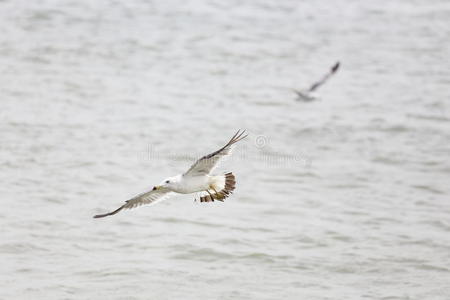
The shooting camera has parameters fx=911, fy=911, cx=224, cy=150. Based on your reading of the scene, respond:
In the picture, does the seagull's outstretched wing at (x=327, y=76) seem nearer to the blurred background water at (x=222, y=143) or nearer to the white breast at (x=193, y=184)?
the blurred background water at (x=222, y=143)

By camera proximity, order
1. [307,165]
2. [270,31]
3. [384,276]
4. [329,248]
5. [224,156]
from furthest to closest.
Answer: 1. [270,31]
2. [307,165]
3. [329,248]
4. [384,276]
5. [224,156]

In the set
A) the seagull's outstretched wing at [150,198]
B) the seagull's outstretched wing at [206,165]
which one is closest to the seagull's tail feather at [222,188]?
the seagull's outstretched wing at [206,165]

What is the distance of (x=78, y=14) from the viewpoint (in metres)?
20.7

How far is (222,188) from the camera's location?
7777 mm

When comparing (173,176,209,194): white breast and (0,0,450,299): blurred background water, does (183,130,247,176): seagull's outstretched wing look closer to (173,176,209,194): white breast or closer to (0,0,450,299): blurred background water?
(173,176,209,194): white breast

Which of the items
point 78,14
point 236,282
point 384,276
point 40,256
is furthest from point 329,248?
point 78,14

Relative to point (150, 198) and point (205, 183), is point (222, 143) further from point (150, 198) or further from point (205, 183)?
point (205, 183)

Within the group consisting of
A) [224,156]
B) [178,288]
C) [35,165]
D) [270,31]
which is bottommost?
[178,288]

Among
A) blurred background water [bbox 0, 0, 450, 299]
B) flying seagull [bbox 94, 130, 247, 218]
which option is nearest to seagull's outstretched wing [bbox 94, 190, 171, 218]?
flying seagull [bbox 94, 130, 247, 218]

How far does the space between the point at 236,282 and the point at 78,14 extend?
12583 millimetres

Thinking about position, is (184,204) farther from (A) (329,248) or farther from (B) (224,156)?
(B) (224,156)

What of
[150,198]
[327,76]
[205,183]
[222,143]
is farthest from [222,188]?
[327,76]

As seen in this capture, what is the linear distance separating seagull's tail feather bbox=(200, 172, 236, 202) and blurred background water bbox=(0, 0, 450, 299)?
5.19 ft

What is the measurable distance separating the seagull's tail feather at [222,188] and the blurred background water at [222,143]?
158cm
